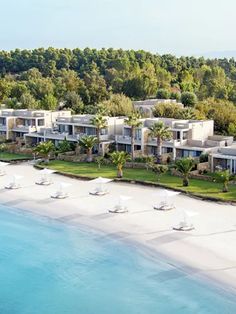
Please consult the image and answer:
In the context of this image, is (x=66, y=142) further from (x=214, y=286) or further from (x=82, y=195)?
(x=214, y=286)

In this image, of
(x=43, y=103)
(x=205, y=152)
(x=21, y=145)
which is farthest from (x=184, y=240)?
(x=43, y=103)

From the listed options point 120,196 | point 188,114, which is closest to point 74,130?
point 188,114

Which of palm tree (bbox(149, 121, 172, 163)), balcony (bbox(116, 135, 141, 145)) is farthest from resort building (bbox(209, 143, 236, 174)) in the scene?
balcony (bbox(116, 135, 141, 145))

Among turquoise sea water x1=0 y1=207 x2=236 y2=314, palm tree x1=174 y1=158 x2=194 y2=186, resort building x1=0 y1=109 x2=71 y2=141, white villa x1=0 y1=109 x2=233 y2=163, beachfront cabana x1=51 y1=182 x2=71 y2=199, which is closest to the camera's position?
turquoise sea water x1=0 y1=207 x2=236 y2=314

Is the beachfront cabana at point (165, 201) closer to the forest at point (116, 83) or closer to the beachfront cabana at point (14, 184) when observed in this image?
the beachfront cabana at point (14, 184)

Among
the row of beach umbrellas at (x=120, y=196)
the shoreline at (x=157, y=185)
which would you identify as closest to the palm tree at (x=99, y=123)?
the shoreline at (x=157, y=185)

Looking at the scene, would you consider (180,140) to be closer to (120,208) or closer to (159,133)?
(159,133)

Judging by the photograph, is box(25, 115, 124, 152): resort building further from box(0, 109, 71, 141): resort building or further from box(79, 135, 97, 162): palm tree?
box(0, 109, 71, 141): resort building
